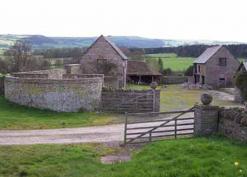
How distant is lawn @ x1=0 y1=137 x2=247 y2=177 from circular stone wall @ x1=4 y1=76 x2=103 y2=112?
11.2 metres

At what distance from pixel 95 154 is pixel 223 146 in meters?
4.61

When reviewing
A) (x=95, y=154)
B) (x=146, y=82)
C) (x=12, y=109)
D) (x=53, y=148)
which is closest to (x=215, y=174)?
(x=95, y=154)

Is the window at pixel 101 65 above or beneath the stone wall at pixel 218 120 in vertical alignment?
above

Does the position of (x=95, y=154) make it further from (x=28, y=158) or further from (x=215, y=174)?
(x=215, y=174)

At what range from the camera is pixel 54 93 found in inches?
1138

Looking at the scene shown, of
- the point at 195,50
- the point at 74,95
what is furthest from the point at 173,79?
the point at 74,95

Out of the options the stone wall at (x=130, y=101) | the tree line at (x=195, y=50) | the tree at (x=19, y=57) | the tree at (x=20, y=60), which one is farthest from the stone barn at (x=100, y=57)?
the tree line at (x=195, y=50)

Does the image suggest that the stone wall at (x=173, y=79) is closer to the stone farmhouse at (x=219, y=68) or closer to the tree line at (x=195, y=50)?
the stone farmhouse at (x=219, y=68)

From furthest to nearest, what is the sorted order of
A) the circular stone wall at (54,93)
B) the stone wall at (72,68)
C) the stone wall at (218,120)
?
the stone wall at (72,68), the circular stone wall at (54,93), the stone wall at (218,120)

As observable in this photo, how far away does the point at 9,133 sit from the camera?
21.6 m

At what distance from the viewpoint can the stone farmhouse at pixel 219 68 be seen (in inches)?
2992

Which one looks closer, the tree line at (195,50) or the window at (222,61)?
the window at (222,61)

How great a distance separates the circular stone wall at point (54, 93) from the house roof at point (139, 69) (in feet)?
148

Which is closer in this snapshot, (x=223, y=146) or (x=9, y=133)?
(x=223, y=146)
